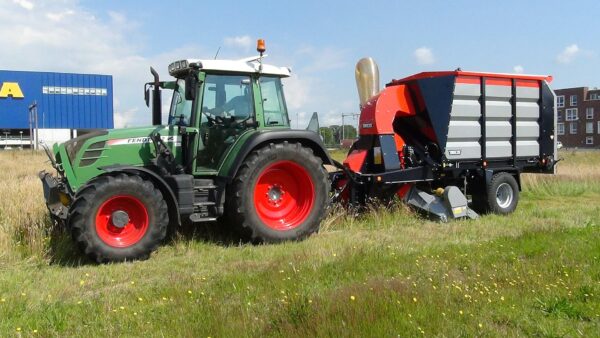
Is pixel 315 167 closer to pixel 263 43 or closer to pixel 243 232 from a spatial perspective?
pixel 243 232

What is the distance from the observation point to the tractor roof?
6973 mm

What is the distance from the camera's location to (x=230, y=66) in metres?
7.18

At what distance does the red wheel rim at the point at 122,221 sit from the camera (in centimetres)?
611

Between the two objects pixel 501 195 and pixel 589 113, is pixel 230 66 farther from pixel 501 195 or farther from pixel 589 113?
pixel 589 113

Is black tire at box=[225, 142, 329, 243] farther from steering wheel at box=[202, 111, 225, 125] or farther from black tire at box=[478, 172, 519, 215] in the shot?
black tire at box=[478, 172, 519, 215]

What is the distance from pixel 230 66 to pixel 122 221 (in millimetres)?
2374

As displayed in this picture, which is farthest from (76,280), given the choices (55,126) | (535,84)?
(55,126)

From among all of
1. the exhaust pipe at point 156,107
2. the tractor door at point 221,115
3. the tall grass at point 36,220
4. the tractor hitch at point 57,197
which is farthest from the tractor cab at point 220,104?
the tall grass at point 36,220

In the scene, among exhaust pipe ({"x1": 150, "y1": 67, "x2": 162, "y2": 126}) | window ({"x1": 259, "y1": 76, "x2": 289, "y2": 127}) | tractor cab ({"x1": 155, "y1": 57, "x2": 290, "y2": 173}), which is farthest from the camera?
exhaust pipe ({"x1": 150, "y1": 67, "x2": 162, "y2": 126})

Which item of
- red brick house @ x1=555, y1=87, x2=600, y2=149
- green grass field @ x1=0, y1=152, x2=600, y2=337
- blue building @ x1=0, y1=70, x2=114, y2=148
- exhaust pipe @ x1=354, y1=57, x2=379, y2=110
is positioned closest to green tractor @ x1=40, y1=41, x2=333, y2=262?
green grass field @ x1=0, y1=152, x2=600, y2=337

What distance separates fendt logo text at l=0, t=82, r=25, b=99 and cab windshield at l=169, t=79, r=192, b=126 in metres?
44.1

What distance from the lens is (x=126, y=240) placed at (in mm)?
6254

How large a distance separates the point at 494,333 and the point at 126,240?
409 cm

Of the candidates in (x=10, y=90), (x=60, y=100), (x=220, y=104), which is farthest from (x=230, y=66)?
(x=10, y=90)
